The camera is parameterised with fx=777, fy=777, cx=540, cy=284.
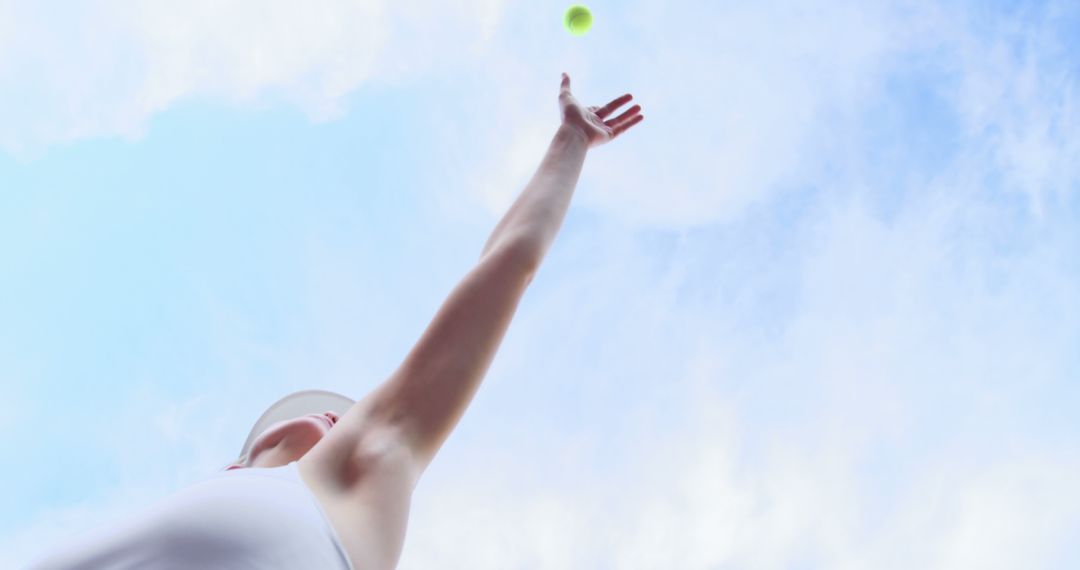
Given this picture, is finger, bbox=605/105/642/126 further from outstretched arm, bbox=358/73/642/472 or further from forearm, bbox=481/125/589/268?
outstretched arm, bbox=358/73/642/472

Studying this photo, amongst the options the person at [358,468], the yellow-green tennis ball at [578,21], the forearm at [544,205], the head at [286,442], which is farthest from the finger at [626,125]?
the yellow-green tennis ball at [578,21]

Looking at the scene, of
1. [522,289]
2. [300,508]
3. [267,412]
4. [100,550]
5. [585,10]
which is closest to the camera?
[100,550]

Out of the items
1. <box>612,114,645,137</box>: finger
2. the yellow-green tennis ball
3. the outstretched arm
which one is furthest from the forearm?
the yellow-green tennis ball

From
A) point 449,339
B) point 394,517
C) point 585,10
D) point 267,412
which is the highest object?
point 585,10

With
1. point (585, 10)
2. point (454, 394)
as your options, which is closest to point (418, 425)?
point (454, 394)

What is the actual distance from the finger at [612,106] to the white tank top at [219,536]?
213 cm

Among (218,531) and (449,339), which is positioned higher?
(449,339)

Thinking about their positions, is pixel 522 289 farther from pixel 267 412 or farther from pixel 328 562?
pixel 267 412

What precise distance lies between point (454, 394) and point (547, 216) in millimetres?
720

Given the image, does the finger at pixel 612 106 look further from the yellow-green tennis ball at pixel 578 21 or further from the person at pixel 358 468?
the yellow-green tennis ball at pixel 578 21

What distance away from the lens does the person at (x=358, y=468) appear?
140cm

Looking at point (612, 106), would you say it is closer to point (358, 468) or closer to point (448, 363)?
point (448, 363)

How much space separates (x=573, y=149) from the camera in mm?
2828

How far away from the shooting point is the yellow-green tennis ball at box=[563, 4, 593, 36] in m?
6.38
